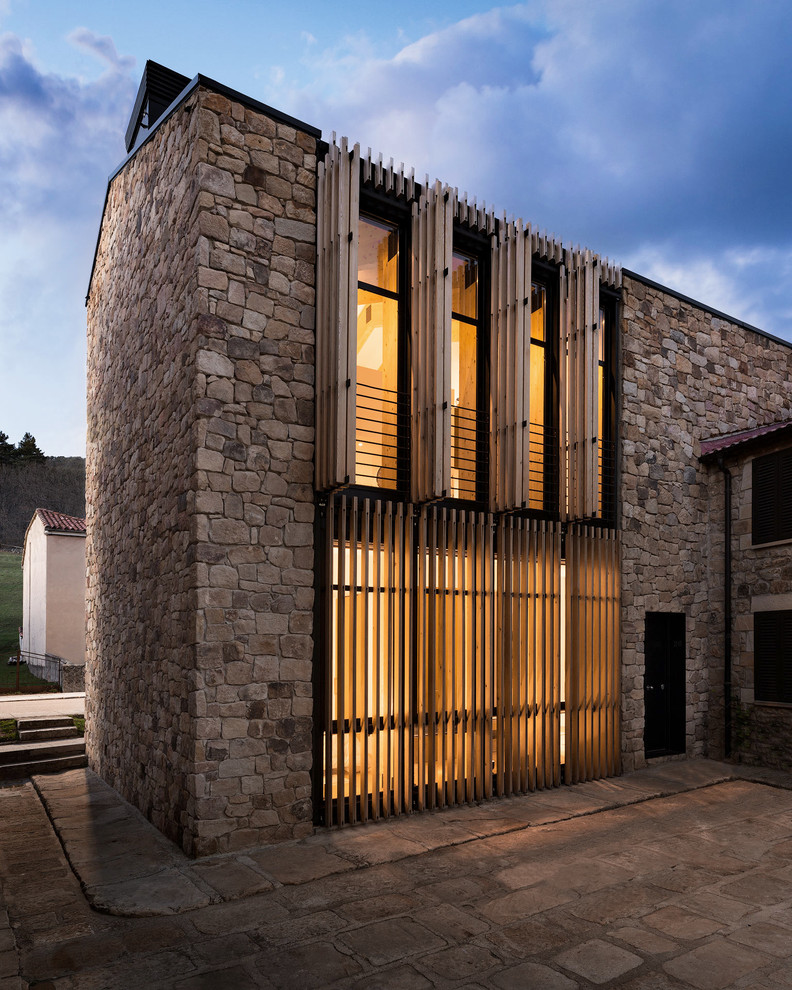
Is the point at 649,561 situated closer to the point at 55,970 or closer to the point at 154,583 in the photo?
the point at 154,583

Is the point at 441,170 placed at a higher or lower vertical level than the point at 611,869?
higher

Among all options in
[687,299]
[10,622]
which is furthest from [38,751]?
[10,622]

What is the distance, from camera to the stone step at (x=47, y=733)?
36.1ft

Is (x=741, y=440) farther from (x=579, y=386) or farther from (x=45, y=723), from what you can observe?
(x=45, y=723)

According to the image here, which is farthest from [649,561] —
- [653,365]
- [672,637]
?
[653,365]

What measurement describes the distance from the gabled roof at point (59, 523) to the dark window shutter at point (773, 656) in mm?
17096

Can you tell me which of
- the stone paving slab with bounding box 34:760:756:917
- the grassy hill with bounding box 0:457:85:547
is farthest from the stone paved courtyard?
the grassy hill with bounding box 0:457:85:547

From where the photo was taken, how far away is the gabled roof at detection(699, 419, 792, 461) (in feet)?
30.5

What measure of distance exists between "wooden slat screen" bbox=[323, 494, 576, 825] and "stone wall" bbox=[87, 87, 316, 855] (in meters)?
0.40

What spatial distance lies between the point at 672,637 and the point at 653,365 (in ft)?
12.2

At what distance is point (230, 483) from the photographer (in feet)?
20.6

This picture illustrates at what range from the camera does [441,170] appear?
170 meters

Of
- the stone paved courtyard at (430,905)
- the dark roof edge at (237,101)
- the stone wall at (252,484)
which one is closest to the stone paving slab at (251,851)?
the stone paved courtyard at (430,905)

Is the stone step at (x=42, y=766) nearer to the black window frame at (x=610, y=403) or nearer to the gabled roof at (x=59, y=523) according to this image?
the black window frame at (x=610, y=403)
